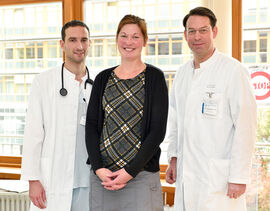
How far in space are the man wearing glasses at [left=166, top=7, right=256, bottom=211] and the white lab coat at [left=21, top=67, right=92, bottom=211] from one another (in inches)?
25.3

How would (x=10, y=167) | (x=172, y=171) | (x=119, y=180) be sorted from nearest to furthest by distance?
1. (x=119, y=180)
2. (x=172, y=171)
3. (x=10, y=167)

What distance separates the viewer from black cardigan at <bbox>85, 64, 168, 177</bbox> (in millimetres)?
1597

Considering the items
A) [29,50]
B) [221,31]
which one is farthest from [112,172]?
[29,50]

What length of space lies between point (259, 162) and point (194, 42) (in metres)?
1.33

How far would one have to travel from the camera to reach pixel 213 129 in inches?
70.9

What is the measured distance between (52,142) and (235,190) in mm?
1047

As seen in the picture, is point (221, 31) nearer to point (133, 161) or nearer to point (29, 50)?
point (133, 161)

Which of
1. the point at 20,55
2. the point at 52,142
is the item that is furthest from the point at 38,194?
the point at 20,55

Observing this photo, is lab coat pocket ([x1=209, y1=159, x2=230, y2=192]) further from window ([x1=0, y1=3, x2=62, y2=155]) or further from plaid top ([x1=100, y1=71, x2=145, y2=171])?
window ([x1=0, y1=3, x2=62, y2=155])

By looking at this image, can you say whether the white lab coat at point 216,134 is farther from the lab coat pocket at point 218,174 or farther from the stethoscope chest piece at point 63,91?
the stethoscope chest piece at point 63,91

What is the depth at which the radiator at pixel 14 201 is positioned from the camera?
2765 mm

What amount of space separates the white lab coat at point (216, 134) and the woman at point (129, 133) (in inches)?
10.0

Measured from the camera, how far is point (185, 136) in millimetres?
1896

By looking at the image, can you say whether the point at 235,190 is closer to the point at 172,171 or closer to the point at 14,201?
the point at 172,171
